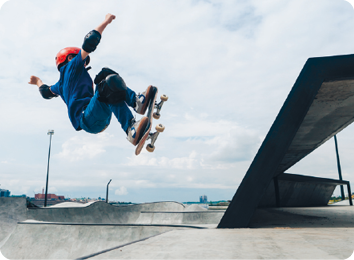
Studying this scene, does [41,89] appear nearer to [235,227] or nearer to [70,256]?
[70,256]

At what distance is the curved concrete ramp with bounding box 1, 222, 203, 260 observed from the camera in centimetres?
641

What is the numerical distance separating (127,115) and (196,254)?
3770 mm

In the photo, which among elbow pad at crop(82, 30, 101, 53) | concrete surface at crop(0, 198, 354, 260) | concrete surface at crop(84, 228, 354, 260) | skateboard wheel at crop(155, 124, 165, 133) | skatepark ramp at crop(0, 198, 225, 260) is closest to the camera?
concrete surface at crop(84, 228, 354, 260)

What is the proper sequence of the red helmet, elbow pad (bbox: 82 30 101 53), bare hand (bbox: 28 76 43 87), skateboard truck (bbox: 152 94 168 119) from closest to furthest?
elbow pad (bbox: 82 30 101 53) < the red helmet < skateboard truck (bbox: 152 94 168 119) < bare hand (bbox: 28 76 43 87)

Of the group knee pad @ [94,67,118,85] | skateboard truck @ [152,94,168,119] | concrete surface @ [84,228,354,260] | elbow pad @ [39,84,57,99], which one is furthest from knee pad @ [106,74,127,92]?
concrete surface @ [84,228,354,260]

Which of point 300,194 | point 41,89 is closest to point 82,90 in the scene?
point 41,89

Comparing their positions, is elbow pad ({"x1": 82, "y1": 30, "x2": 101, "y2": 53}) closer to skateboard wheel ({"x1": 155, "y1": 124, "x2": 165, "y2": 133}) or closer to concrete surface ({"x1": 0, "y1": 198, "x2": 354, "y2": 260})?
skateboard wheel ({"x1": 155, "y1": 124, "x2": 165, "y2": 133})

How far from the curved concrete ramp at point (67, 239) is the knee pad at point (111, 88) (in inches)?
134

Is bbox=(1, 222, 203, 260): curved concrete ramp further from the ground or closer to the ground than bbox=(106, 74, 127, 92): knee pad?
closer to the ground

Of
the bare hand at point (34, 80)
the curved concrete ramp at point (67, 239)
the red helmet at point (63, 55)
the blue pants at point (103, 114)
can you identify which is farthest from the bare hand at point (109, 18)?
the curved concrete ramp at point (67, 239)

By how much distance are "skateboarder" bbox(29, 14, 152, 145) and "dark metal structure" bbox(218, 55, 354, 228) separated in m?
2.69

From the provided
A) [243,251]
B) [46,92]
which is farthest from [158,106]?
[243,251]

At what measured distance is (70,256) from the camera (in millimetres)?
6727

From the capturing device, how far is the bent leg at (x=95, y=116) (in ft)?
17.4
